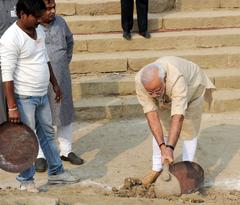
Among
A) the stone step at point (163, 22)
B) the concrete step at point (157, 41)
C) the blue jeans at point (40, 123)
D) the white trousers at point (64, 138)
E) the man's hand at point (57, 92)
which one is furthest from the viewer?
the stone step at point (163, 22)

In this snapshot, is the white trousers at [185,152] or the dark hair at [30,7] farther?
the white trousers at [185,152]

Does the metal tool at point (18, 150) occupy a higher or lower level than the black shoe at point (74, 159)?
higher

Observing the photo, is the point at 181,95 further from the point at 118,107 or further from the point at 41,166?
the point at 118,107

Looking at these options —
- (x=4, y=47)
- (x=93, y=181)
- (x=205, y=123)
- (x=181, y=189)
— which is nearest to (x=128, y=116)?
(x=205, y=123)

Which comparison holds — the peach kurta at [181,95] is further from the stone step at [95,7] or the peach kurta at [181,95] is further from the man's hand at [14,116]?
the stone step at [95,7]

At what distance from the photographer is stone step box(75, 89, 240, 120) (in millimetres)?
7133

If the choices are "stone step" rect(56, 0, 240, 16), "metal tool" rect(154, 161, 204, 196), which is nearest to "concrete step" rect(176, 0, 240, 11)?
"stone step" rect(56, 0, 240, 16)

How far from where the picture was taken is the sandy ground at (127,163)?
16.0ft

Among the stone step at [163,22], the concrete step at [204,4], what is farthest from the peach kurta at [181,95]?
the concrete step at [204,4]

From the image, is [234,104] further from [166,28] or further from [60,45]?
[60,45]

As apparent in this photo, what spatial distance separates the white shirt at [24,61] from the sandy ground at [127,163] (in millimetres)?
872

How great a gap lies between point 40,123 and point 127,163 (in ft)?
4.29

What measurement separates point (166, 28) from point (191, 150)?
13.0 ft

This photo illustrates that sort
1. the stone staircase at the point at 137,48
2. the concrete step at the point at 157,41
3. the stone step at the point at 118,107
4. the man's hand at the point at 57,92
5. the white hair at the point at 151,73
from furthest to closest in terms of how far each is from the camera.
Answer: the concrete step at the point at 157,41, the stone staircase at the point at 137,48, the stone step at the point at 118,107, the man's hand at the point at 57,92, the white hair at the point at 151,73
